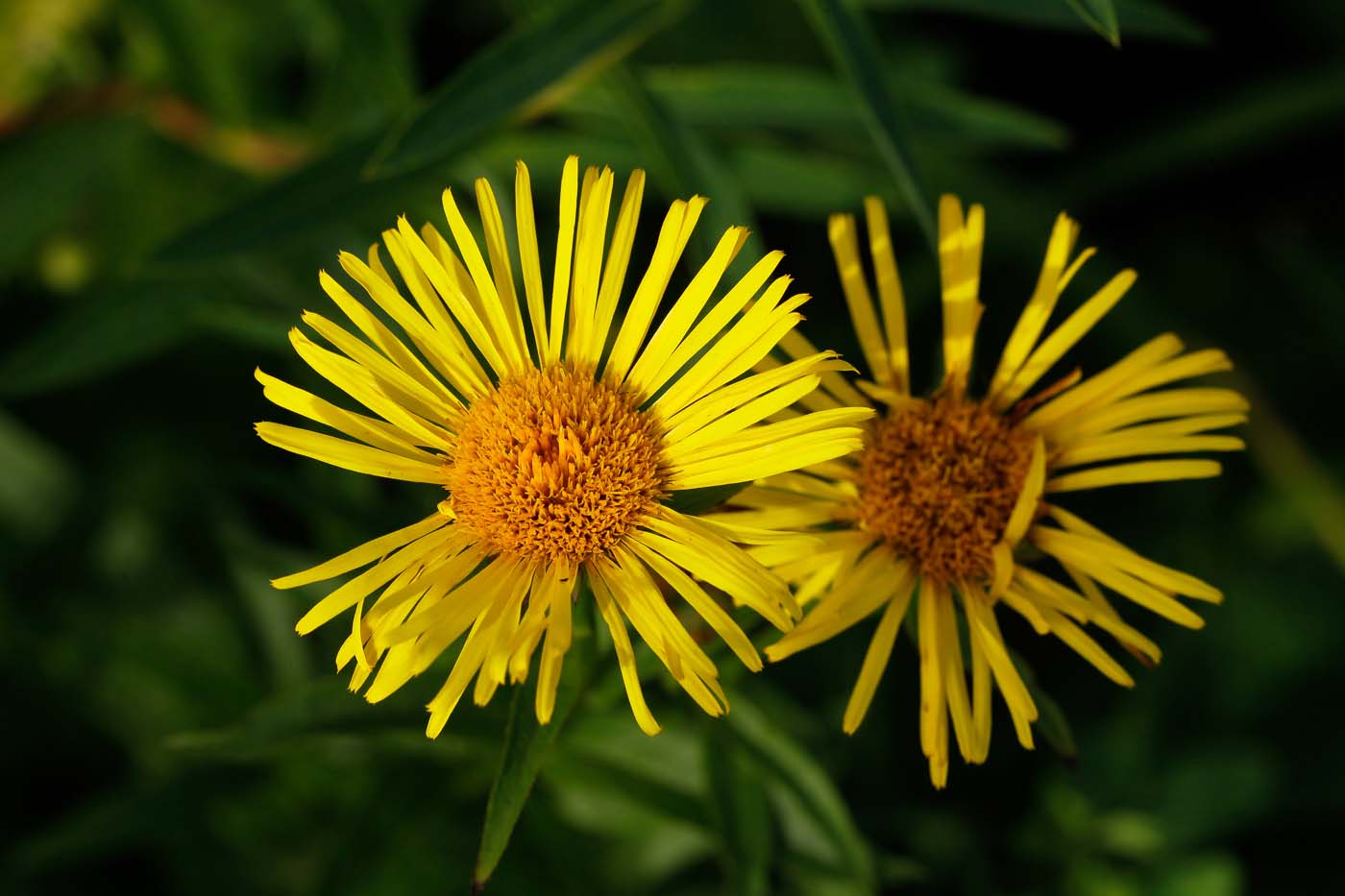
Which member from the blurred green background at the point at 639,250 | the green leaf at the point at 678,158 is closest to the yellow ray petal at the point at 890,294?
the blurred green background at the point at 639,250

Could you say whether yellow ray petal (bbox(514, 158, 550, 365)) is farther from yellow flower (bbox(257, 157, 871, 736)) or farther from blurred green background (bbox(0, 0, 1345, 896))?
blurred green background (bbox(0, 0, 1345, 896))

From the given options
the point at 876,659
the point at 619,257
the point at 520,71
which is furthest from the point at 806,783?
the point at 520,71

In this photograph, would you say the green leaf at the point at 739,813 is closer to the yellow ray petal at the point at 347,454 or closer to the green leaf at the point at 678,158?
the yellow ray petal at the point at 347,454

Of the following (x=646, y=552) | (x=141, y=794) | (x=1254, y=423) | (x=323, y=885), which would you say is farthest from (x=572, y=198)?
(x=1254, y=423)

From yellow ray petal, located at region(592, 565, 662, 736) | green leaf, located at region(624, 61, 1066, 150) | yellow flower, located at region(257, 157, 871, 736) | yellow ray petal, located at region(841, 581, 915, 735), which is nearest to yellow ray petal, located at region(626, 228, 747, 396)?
yellow flower, located at region(257, 157, 871, 736)

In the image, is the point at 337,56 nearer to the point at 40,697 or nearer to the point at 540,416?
the point at 540,416

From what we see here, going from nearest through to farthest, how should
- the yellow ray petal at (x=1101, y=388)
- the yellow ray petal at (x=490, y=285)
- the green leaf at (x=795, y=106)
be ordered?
the yellow ray petal at (x=490, y=285), the yellow ray petal at (x=1101, y=388), the green leaf at (x=795, y=106)

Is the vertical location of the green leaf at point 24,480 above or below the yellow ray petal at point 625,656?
above
